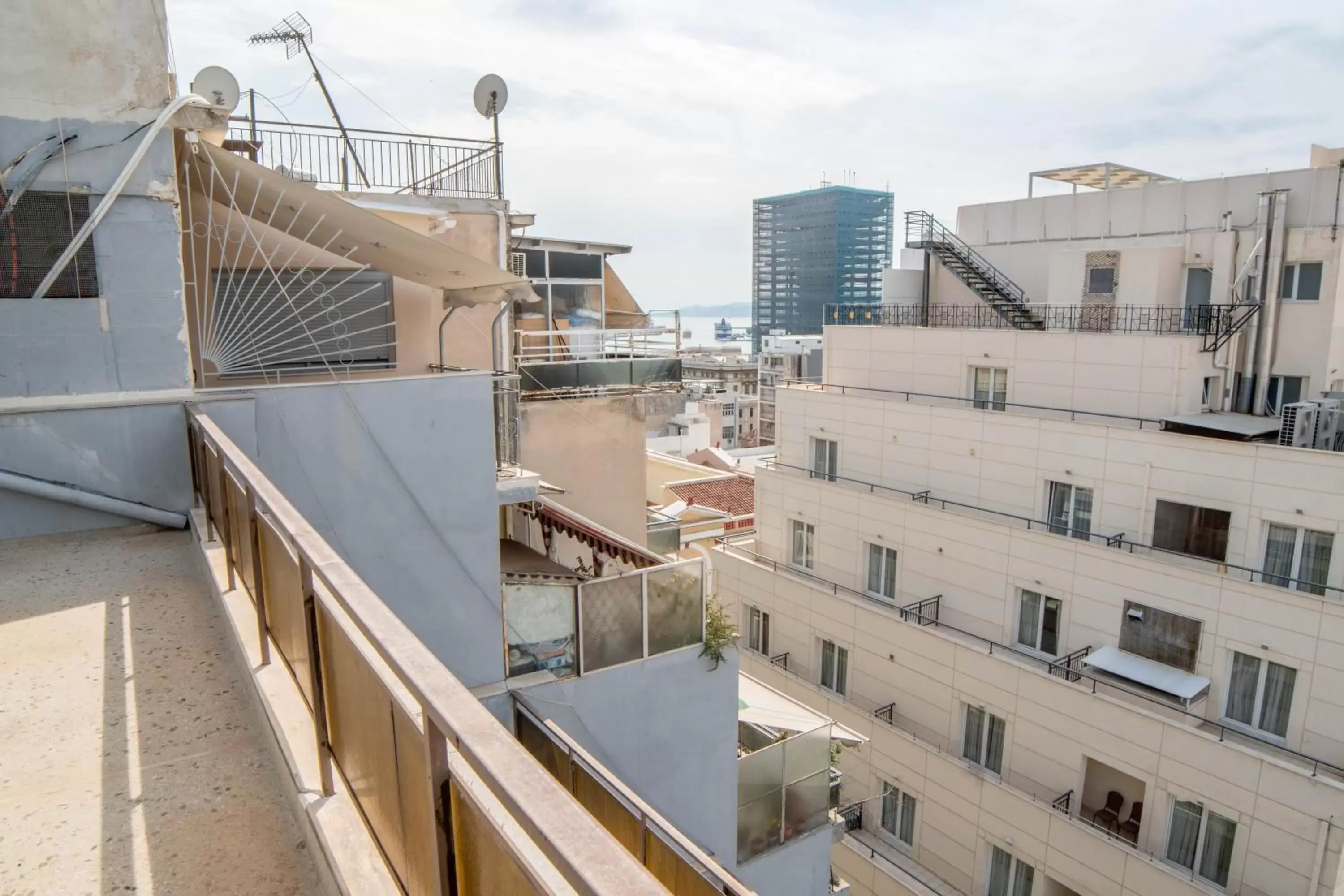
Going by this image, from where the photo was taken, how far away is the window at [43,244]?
18.4 ft

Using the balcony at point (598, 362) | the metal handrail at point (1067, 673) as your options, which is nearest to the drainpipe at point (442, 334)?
the balcony at point (598, 362)

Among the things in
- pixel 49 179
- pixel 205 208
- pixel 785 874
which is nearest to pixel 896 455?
pixel 785 874

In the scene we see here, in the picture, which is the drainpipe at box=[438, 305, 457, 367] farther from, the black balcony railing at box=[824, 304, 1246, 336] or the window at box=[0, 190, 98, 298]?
the black balcony railing at box=[824, 304, 1246, 336]

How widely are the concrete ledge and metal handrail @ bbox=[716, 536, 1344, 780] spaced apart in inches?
524

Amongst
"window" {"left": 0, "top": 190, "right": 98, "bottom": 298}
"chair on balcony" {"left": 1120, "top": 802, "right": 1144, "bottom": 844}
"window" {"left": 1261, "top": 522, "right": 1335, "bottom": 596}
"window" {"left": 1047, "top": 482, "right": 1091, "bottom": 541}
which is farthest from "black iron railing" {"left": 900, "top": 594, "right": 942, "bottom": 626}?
"window" {"left": 0, "top": 190, "right": 98, "bottom": 298}

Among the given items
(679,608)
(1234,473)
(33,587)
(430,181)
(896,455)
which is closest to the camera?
(33,587)

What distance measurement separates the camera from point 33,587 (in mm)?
4895

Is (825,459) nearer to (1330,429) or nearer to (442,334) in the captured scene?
(1330,429)

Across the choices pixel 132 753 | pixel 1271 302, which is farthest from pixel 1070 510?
pixel 132 753

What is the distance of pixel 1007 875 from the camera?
1505 cm

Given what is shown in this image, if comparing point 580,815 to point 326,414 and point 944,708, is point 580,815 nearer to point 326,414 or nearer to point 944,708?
point 326,414

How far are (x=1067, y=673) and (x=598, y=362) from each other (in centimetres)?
967

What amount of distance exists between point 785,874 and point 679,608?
3686mm

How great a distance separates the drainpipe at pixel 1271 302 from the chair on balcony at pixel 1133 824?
7.47 metres
